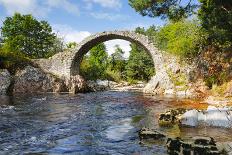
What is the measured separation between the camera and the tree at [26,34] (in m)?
51.0

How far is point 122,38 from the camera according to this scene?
3325 cm

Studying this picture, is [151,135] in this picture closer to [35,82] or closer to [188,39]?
[188,39]

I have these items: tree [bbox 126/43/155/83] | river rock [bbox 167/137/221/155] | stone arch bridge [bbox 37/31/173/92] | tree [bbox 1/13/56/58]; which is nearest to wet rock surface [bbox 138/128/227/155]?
river rock [bbox 167/137/221/155]

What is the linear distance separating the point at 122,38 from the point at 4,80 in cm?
1169

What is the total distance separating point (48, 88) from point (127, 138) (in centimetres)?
2271

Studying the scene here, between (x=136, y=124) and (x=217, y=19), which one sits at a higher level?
(x=217, y=19)

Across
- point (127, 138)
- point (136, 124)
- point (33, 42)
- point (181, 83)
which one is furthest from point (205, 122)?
point (33, 42)

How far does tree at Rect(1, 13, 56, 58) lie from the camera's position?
5101 centimetres

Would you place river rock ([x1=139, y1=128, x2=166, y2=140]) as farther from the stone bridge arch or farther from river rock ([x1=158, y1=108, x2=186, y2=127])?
the stone bridge arch

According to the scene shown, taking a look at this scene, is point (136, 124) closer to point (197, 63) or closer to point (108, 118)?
point (108, 118)

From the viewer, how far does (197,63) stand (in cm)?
2553

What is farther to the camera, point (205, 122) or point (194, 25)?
point (194, 25)

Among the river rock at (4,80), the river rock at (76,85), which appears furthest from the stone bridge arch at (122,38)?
the river rock at (4,80)

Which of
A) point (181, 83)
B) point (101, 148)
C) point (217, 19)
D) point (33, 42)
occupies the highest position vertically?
point (33, 42)
